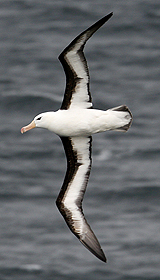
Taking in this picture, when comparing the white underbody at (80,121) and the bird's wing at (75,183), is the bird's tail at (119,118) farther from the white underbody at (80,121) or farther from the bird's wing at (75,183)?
the bird's wing at (75,183)

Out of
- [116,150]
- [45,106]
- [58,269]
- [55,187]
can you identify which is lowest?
[58,269]

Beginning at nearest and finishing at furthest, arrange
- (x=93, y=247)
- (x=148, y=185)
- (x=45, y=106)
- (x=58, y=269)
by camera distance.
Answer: (x=93, y=247)
(x=58, y=269)
(x=148, y=185)
(x=45, y=106)

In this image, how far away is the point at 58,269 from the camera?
19719 mm

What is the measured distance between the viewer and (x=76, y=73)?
46.6 ft

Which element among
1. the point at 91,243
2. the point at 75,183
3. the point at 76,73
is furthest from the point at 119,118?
the point at 91,243

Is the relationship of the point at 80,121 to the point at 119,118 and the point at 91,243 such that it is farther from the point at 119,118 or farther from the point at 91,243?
the point at 91,243

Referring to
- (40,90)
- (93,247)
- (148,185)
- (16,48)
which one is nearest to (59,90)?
(40,90)

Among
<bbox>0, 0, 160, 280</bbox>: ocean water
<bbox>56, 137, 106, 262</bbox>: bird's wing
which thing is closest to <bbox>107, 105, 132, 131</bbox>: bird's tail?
<bbox>56, 137, 106, 262</bbox>: bird's wing

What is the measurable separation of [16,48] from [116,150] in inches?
213

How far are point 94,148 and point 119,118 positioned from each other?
306 inches

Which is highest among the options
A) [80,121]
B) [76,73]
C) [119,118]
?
[76,73]

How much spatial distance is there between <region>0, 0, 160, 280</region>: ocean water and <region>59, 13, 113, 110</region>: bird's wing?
6337mm

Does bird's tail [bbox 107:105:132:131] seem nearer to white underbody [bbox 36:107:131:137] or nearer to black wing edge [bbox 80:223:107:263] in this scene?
white underbody [bbox 36:107:131:137]

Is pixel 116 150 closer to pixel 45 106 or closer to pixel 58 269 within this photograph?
pixel 45 106
